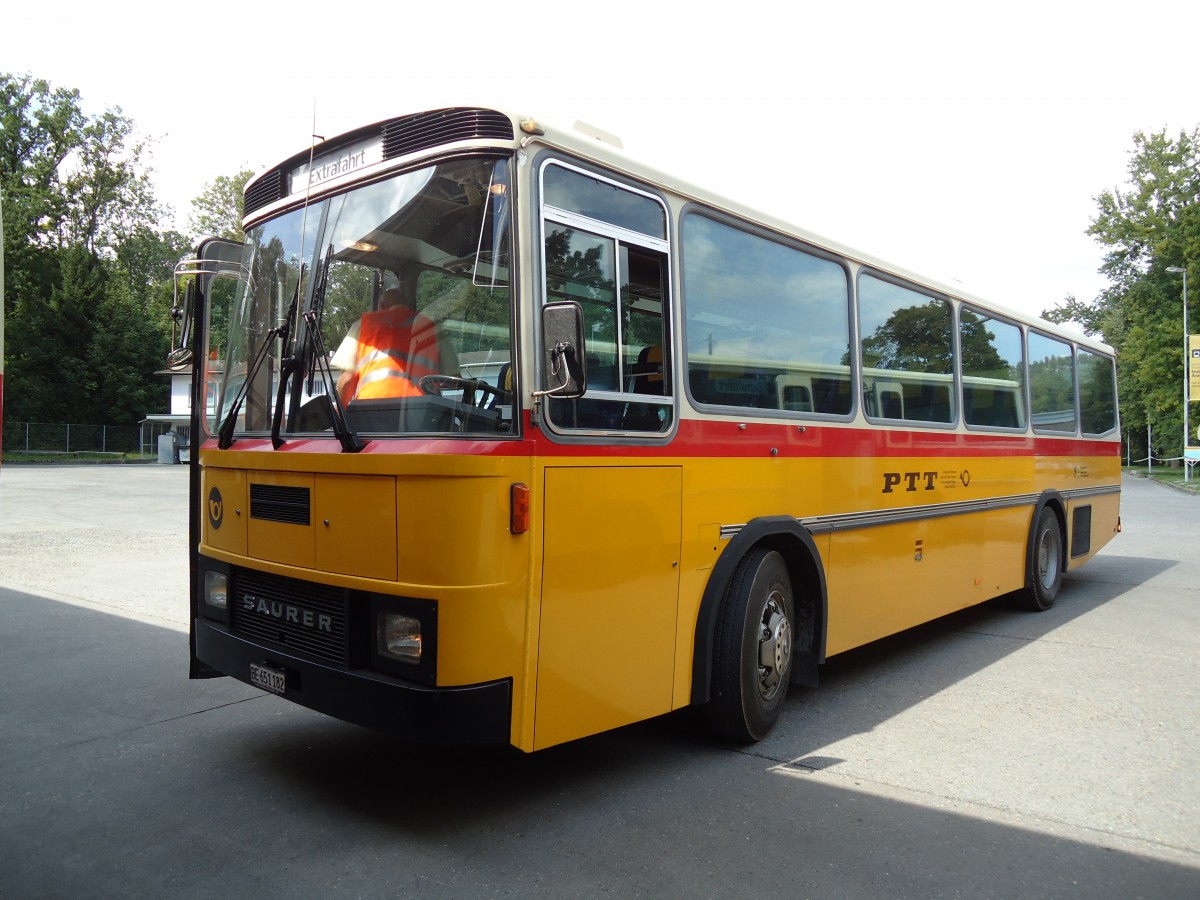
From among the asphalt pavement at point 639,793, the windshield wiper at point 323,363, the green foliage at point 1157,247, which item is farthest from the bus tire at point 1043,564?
the green foliage at point 1157,247

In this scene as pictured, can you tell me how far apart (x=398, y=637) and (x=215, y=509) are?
1542 millimetres

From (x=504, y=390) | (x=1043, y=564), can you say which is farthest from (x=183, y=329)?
(x=1043, y=564)

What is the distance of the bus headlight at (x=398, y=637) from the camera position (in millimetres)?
3543

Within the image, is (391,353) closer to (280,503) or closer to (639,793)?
(280,503)

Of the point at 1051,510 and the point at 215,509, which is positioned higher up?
the point at 215,509

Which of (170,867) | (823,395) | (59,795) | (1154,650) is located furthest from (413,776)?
(1154,650)

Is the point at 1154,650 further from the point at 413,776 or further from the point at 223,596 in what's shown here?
the point at 223,596

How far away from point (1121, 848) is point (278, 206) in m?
4.61

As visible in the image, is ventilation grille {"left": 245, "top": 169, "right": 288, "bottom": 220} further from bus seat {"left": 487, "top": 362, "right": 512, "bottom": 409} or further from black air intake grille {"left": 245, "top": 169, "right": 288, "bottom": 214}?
bus seat {"left": 487, "top": 362, "right": 512, "bottom": 409}

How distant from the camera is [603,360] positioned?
4031 mm

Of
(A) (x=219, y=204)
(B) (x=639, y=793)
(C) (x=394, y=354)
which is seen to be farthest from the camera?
(A) (x=219, y=204)

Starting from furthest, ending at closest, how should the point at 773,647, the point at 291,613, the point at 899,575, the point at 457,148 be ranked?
the point at 899,575 < the point at 773,647 < the point at 291,613 < the point at 457,148

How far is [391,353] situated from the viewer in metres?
3.89

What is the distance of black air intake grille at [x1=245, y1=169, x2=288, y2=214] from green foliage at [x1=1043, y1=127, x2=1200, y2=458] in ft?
129
